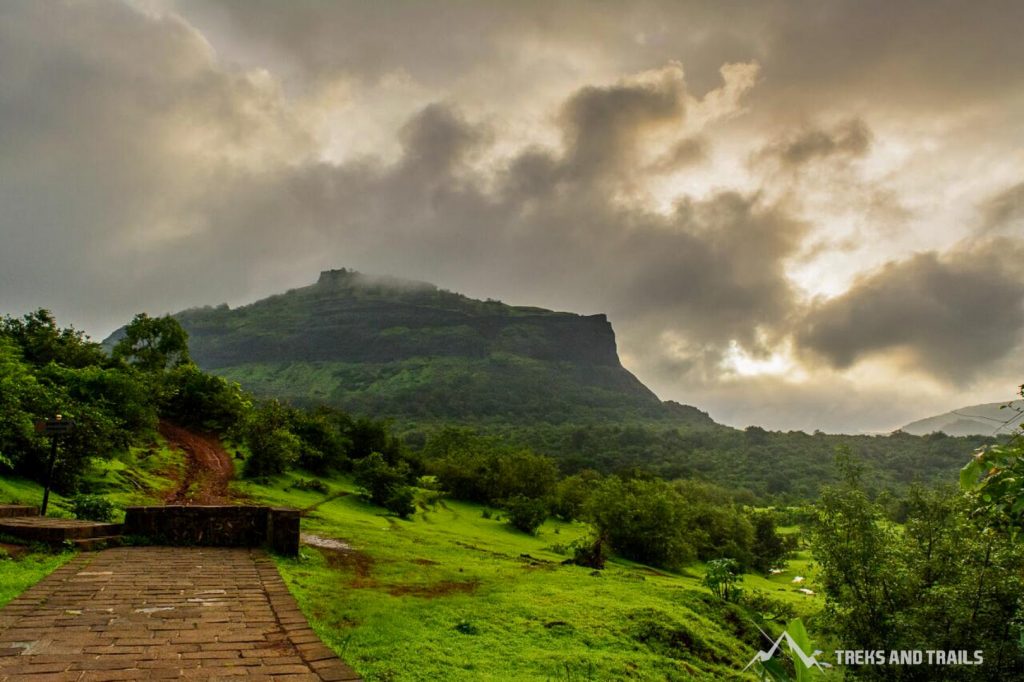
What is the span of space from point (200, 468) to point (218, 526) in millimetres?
21439

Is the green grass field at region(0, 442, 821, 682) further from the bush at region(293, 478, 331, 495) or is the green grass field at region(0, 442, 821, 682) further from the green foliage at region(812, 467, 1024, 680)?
the bush at region(293, 478, 331, 495)

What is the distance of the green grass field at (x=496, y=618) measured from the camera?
8.30 metres

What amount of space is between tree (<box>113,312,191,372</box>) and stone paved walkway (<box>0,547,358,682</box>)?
4318cm

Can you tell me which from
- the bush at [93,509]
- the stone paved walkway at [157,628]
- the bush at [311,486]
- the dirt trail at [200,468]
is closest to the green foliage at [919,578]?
the stone paved walkway at [157,628]

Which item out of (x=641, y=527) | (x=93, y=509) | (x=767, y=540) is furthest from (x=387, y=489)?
(x=767, y=540)

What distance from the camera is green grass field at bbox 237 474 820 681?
327 inches

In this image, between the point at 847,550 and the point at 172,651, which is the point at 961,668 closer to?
the point at 847,550

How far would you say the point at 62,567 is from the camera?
32.4ft

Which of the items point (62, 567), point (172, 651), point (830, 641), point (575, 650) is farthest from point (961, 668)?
point (62, 567)

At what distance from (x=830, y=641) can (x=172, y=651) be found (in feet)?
51.8

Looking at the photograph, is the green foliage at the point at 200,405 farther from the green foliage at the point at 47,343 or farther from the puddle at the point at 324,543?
the puddle at the point at 324,543

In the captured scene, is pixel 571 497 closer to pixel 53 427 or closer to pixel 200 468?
pixel 200 468

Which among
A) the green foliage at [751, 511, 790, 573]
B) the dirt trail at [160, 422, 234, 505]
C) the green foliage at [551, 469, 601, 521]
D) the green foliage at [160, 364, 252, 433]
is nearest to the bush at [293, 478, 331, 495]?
the dirt trail at [160, 422, 234, 505]

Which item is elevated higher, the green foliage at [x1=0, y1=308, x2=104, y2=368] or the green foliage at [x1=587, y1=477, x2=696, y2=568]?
the green foliage at [x1=0, y1=308, x2=104, y2=368]
